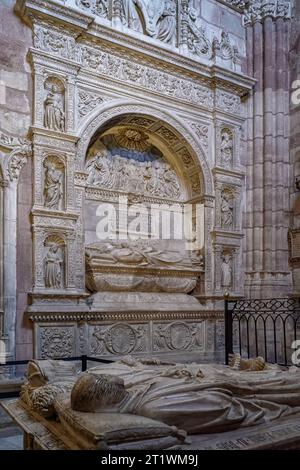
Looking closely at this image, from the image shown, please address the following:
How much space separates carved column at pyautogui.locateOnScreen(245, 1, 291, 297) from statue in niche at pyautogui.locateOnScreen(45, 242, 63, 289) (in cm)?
360

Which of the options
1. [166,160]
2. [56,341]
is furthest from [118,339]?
[166,160]

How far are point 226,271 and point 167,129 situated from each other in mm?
2619

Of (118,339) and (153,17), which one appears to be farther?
(153,17)

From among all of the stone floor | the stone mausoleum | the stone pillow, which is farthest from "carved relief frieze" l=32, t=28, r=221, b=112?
the stone pillow

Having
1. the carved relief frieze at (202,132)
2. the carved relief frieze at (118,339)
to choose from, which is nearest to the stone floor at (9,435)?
the carved relief frieze at (118,339)

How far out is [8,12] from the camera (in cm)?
622

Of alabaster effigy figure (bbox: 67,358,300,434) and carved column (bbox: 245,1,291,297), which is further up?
carved column (bbox: 245,1,291,297)

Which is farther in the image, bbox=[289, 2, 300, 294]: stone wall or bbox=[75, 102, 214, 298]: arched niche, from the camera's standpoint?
bbox=[289, 2, 300, 294]: stone wall

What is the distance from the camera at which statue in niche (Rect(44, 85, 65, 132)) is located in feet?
20.8

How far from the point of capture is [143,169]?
26.1ft

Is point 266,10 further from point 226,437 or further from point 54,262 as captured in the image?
point 226,437

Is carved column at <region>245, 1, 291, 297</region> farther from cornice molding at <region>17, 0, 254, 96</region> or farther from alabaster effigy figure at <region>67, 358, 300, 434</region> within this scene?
alabaster effigy figure at <region>67, 358, 300, 434</region>

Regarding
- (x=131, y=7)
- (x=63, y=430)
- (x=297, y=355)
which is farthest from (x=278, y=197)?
(x=63, y=430)

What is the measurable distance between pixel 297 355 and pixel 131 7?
621 cm
